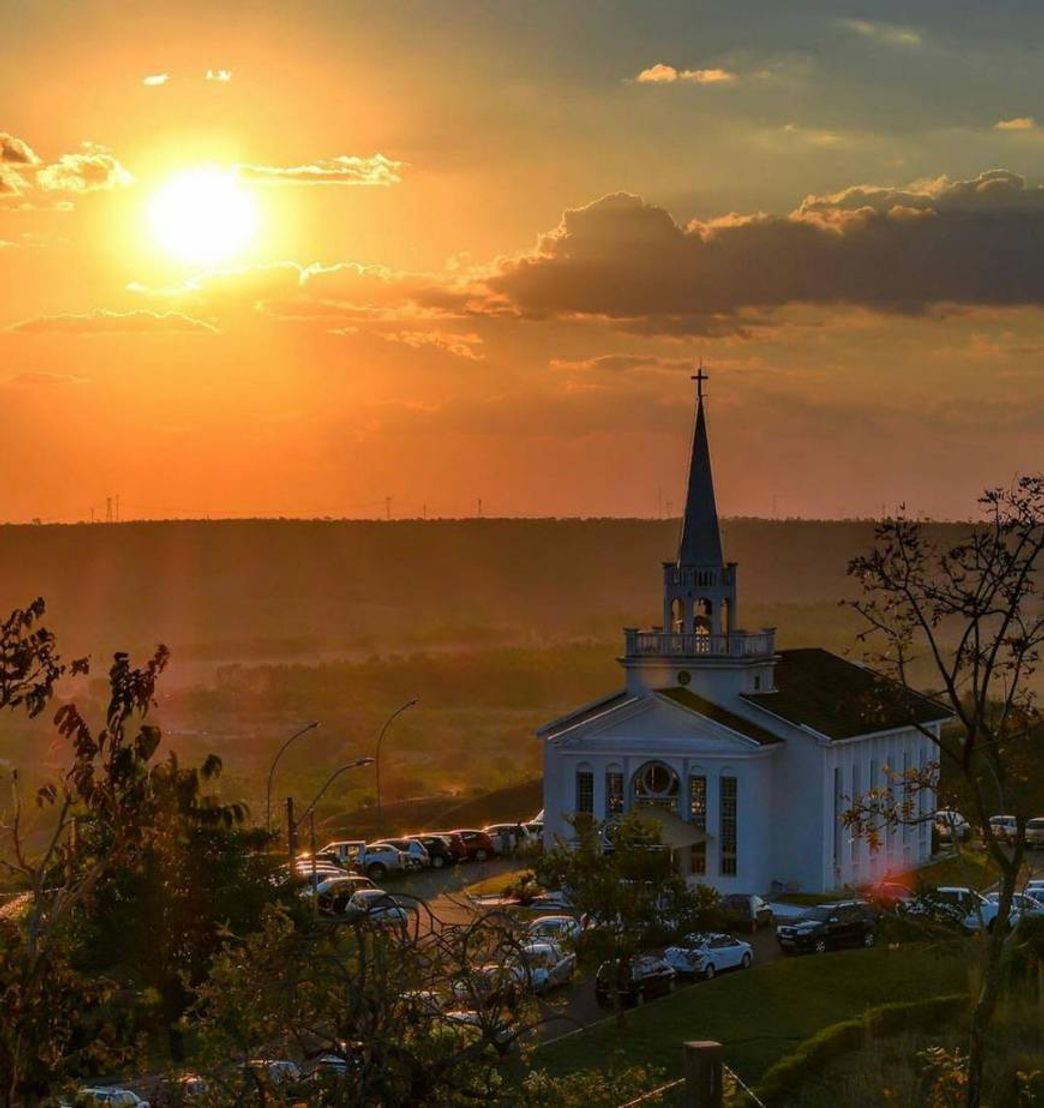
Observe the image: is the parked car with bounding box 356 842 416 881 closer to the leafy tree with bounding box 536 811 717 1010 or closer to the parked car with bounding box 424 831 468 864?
the parked car with bounding box 424 831 468 864

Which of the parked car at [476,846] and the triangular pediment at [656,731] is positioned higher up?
the triangular pediment at [656,731]

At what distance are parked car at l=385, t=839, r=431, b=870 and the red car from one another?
83.8 inches

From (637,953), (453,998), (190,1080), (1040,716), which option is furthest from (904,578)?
(637,953)

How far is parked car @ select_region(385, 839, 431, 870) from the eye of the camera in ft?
310

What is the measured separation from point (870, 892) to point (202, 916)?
24.0 m

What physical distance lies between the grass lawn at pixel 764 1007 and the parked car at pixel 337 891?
1541 centimetres

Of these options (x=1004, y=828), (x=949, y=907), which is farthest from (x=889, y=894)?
(x=1004, y=828)

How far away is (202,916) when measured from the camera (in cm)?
6381

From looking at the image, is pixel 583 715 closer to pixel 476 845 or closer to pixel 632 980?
pixel 476 845

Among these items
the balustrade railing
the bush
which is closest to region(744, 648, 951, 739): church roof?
the balustrade railing

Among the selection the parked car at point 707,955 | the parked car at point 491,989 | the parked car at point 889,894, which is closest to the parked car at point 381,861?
the parked car at point 889,894

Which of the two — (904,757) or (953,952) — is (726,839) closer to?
(904,757)

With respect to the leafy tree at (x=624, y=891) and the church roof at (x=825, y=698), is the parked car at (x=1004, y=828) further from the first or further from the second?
the leafy tree at (x=624, y=891)

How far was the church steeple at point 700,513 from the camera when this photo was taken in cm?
9612
